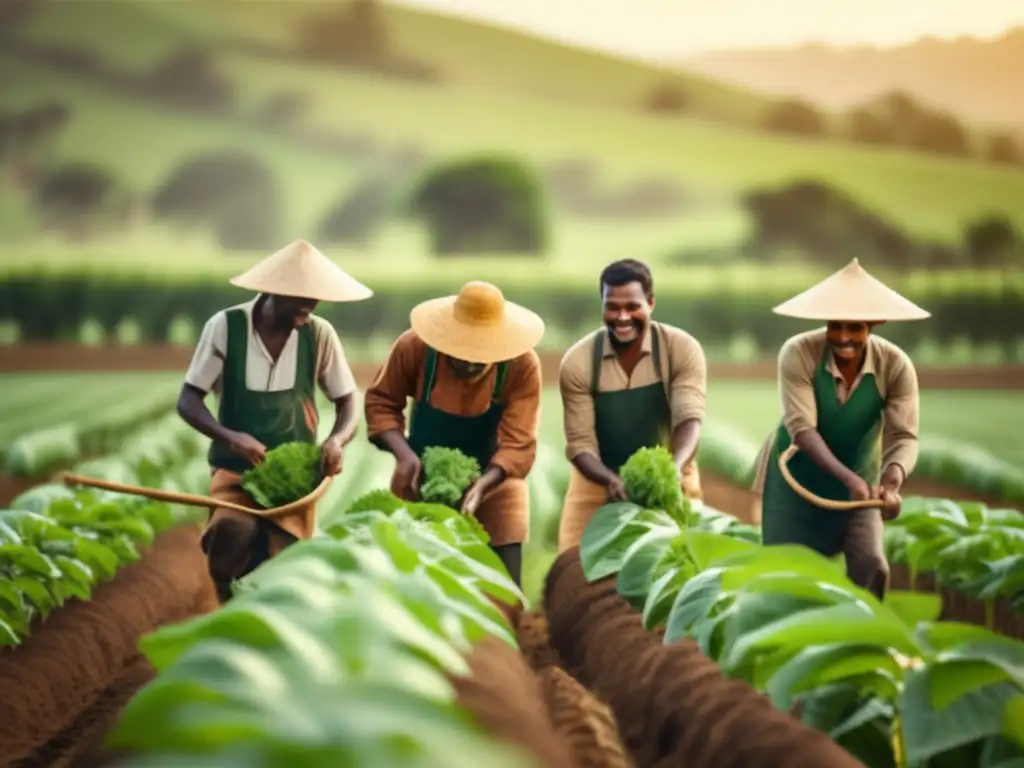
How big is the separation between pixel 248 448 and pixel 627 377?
4.10 ft

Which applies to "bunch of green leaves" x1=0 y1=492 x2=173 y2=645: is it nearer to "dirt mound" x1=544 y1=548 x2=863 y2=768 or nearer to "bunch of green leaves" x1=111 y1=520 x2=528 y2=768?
"dirt mound" x1=544 y1=548 x2=863 y2=768

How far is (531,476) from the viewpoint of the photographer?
23.1ft

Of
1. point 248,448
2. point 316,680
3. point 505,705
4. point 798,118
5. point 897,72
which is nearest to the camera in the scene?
point 316,680

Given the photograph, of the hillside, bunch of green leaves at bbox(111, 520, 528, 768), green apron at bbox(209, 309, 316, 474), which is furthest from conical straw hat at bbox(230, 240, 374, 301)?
the hillside

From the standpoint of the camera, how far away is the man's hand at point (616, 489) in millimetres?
4312

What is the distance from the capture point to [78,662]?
14.2 ft

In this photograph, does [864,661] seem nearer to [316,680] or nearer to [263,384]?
[316,680]

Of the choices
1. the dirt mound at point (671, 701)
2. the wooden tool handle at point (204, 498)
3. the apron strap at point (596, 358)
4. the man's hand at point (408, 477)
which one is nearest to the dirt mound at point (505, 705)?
the dirt mound at point (671, 701)

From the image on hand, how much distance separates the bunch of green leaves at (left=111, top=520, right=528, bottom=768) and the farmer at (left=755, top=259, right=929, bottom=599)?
6.92ft

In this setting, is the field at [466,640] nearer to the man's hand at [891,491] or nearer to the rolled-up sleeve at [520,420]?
the rolled-up sleeve at [520,420]

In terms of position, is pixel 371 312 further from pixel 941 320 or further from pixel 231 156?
pixel 941 320

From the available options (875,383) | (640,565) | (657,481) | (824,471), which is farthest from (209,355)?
(875,383)

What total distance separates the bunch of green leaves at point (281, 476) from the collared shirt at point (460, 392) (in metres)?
0.28

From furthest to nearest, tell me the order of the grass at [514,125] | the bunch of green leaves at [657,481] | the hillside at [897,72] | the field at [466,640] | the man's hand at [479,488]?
1. the grass at [514,125]
2. the hillside at [897,72]
3. the bunch of green leaves at [657,481]
4. the man's hand at [479,488]
5. the field at [466,640]
